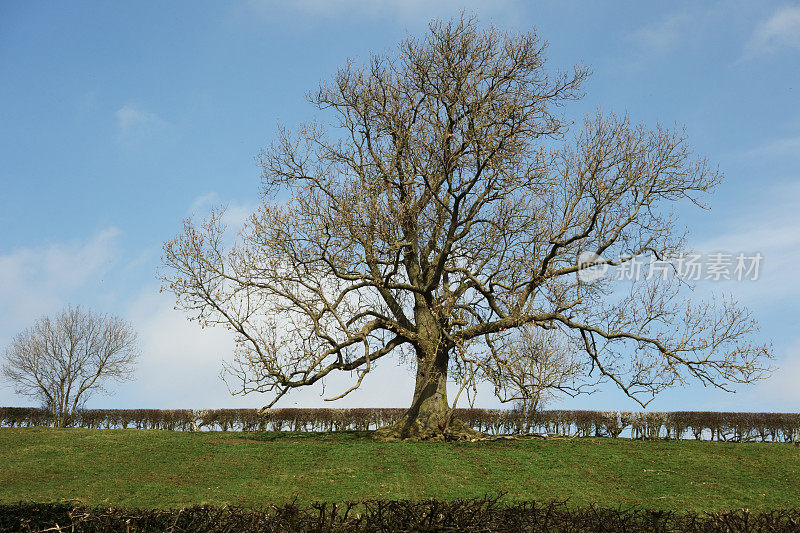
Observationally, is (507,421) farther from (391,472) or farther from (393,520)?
(393,520)

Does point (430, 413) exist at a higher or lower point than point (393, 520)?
lower

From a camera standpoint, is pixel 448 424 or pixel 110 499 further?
pixel 448 424

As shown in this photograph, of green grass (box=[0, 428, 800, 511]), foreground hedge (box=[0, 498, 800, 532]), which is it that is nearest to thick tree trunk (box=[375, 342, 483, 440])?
green grass (box=[0, 428, 800, 511])

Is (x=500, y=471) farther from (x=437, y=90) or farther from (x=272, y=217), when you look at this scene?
(x=437, y=90)

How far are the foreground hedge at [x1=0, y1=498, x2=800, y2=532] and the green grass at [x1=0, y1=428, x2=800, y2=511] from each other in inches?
340

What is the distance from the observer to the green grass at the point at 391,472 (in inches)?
545

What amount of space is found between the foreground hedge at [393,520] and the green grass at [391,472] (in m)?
8.63

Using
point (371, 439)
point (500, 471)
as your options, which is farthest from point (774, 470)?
point (371, 439)

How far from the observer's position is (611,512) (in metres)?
4.90

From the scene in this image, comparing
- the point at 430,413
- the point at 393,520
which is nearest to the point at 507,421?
the point at 430,413

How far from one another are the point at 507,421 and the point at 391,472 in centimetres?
1208

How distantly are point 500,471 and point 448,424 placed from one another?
4586 millimetres

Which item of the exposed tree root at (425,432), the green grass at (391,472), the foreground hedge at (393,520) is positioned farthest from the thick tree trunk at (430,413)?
the foreground hedge at (393,520)

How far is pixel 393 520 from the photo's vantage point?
12.5ft
